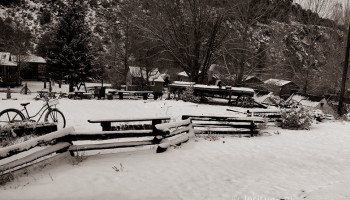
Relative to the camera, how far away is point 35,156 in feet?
17.3

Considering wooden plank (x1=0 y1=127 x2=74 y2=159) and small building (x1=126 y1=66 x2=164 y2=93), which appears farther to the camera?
small building (x1=126 y1=66 x2=164 y2=93)

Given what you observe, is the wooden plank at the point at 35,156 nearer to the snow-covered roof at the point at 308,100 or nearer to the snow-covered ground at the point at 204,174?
the snow-covered ground at the point at 204,174

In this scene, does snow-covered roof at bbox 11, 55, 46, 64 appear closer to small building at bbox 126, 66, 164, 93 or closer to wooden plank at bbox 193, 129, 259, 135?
small building at bbox 126, 66, 164, 93

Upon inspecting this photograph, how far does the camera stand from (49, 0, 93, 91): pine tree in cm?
3259

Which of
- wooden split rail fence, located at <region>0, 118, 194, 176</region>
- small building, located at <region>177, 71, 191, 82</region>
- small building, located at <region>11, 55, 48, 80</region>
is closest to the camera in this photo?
wooden split rail fence, located at <region>0, 118, 194, 176</region>

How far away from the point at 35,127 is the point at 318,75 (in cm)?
3926

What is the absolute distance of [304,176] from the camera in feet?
20.3

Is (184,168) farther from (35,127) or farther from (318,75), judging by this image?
(318,75)

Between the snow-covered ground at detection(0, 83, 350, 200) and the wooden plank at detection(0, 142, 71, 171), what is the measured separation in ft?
0.99

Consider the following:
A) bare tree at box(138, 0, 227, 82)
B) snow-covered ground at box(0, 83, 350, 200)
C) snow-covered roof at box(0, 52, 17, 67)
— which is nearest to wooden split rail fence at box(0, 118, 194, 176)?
snow-covered ground at box(0, 83, 350, 200)

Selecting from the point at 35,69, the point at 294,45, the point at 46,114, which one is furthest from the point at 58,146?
the point at 35,69

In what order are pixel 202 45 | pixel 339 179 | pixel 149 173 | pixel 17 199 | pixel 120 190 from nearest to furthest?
pixel 17 199 → pixel 120 190 → pixel 149 173 → pixel 339 179 → pixel 202 45

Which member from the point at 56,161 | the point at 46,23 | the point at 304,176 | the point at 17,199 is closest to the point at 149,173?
the point at 56,161

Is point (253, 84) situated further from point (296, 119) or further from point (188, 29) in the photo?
point (296, 119)
